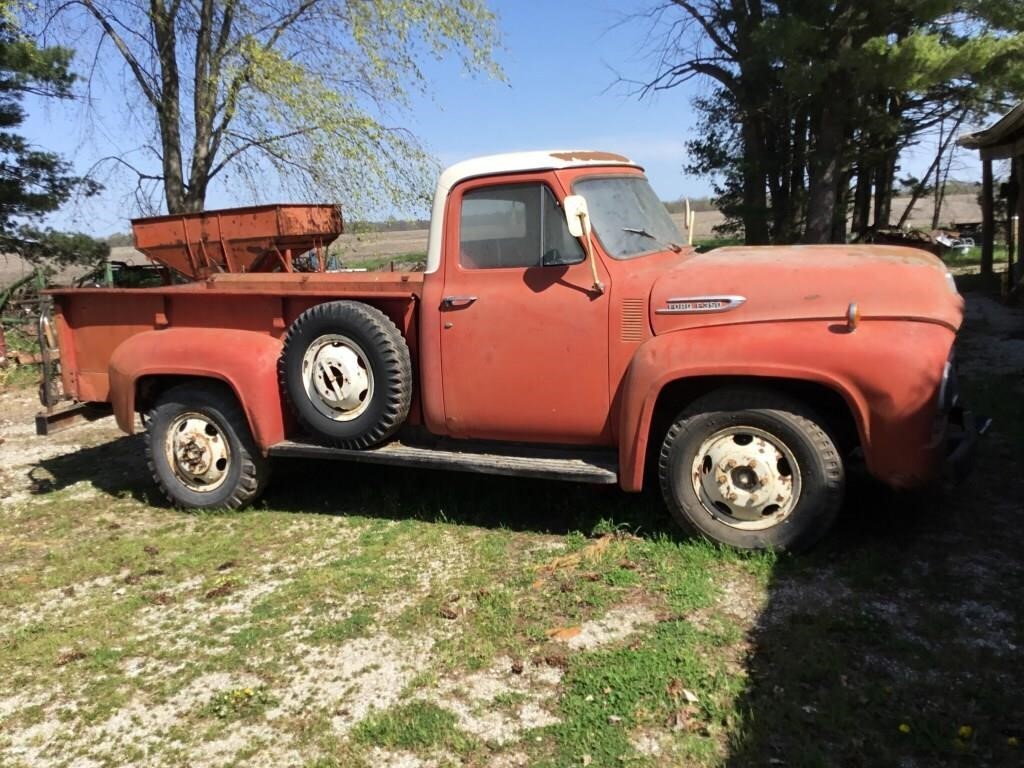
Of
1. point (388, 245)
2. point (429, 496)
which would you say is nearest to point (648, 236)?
point (429, 496)

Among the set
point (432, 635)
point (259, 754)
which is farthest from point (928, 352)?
point (259, 754)

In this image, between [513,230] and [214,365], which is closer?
[513,230]

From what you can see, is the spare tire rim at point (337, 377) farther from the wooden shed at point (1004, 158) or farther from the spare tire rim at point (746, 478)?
the wooden shed at point (1004, 158)

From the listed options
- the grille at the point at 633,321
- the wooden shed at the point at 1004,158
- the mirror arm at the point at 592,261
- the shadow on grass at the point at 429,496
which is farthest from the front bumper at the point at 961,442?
the wooden shed at the point at 1004,158

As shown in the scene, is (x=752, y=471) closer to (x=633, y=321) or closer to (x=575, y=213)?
(x=633, y=321)

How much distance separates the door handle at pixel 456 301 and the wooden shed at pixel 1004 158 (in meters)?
9.51

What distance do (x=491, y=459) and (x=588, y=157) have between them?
75.5 inches

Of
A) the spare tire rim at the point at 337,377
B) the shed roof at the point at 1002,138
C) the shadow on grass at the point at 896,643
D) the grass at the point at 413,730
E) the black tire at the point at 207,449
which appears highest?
the shed roof at the point at 1002,138

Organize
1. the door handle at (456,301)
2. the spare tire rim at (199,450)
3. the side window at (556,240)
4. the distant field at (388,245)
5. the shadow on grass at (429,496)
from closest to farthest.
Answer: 1. the side window at (556,240)
2. the door handle at (456,301)
3. the shadow on grass at (429,496)
4. the spare tire rim at (199,450)
5. the distant field at (388,245)

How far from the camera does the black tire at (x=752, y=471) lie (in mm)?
4137

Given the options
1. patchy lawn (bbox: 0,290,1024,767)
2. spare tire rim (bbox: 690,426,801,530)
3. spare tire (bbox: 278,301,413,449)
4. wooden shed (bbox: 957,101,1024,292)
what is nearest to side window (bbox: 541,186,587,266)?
spare tire (bbox: 278,301,413,449)

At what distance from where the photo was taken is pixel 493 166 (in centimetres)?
492

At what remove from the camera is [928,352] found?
3.84 metres

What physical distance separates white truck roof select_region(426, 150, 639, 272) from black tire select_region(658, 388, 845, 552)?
1.62 m
